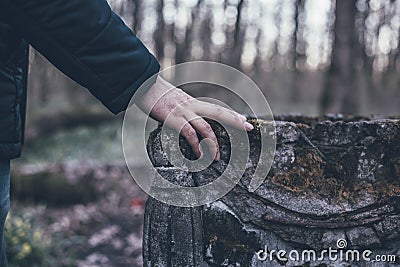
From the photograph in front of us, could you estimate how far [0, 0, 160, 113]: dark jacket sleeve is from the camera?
1.27 meters

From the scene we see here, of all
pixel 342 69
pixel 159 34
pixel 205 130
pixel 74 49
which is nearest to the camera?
pixel 74 49

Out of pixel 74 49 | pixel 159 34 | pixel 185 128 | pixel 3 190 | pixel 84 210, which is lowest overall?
pixel 3 190

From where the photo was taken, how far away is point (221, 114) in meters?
1.72

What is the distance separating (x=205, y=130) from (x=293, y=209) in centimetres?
55

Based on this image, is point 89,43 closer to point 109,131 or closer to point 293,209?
point 293,209

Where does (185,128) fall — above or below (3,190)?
A: above

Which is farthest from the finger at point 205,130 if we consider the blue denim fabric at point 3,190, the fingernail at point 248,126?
the blue denim fabric at point 3,190

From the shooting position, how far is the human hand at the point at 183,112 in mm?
1545

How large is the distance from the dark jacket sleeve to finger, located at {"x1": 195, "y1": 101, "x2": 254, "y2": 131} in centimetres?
25

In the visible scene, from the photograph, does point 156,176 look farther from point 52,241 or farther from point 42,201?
point 42,201

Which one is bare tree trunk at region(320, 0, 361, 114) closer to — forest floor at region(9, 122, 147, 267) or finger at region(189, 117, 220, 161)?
forest floor at region(9, 122, 147, 267)

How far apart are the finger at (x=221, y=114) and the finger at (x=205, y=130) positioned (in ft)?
0.09

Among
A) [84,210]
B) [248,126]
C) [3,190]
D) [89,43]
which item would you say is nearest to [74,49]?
[89,43]

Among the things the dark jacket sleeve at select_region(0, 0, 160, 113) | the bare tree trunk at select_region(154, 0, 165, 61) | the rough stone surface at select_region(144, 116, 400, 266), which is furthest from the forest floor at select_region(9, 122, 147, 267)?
the bare tree trunk at select_region(154, 0, 165, 61)
